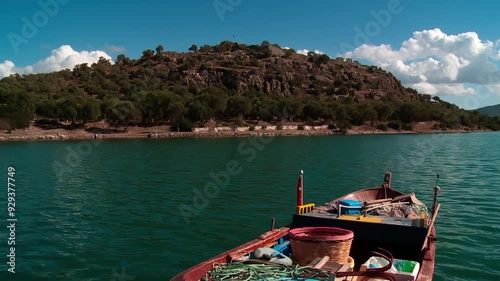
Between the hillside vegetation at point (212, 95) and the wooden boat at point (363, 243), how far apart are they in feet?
286

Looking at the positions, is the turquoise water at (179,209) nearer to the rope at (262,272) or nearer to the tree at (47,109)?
the rope at (262,272)

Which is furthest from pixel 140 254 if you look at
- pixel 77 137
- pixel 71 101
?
pixel 71 101

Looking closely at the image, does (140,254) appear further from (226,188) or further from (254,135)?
(254,135)

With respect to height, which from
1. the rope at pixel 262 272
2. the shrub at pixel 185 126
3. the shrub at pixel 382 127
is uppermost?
the shrub at pixel 382 127

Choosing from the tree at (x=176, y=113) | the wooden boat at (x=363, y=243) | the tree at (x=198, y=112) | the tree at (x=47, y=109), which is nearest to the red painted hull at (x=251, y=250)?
the wooden boat at (x=363, y=243)

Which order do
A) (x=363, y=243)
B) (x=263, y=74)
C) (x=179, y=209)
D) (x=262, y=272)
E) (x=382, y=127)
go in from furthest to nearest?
1. (x=263, y=74)
2. (x=382, y=127)
3. (x=179, y=209)
4. (x=363, y=243)
5. (x=262, y=272)

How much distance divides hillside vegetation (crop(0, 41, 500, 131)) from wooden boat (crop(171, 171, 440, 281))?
8729cm

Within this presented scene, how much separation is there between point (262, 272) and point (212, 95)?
10745 centimetres

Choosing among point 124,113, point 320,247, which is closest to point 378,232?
point 320,247

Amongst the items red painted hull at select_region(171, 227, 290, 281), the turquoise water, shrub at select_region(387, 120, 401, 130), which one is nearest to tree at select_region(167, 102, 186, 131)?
the turquoise water

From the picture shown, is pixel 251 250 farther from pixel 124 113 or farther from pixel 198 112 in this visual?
pixel 198 112

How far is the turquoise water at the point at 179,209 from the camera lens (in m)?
13.8

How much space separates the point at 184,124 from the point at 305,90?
79613 millimetres

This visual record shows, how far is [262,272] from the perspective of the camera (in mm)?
7762
